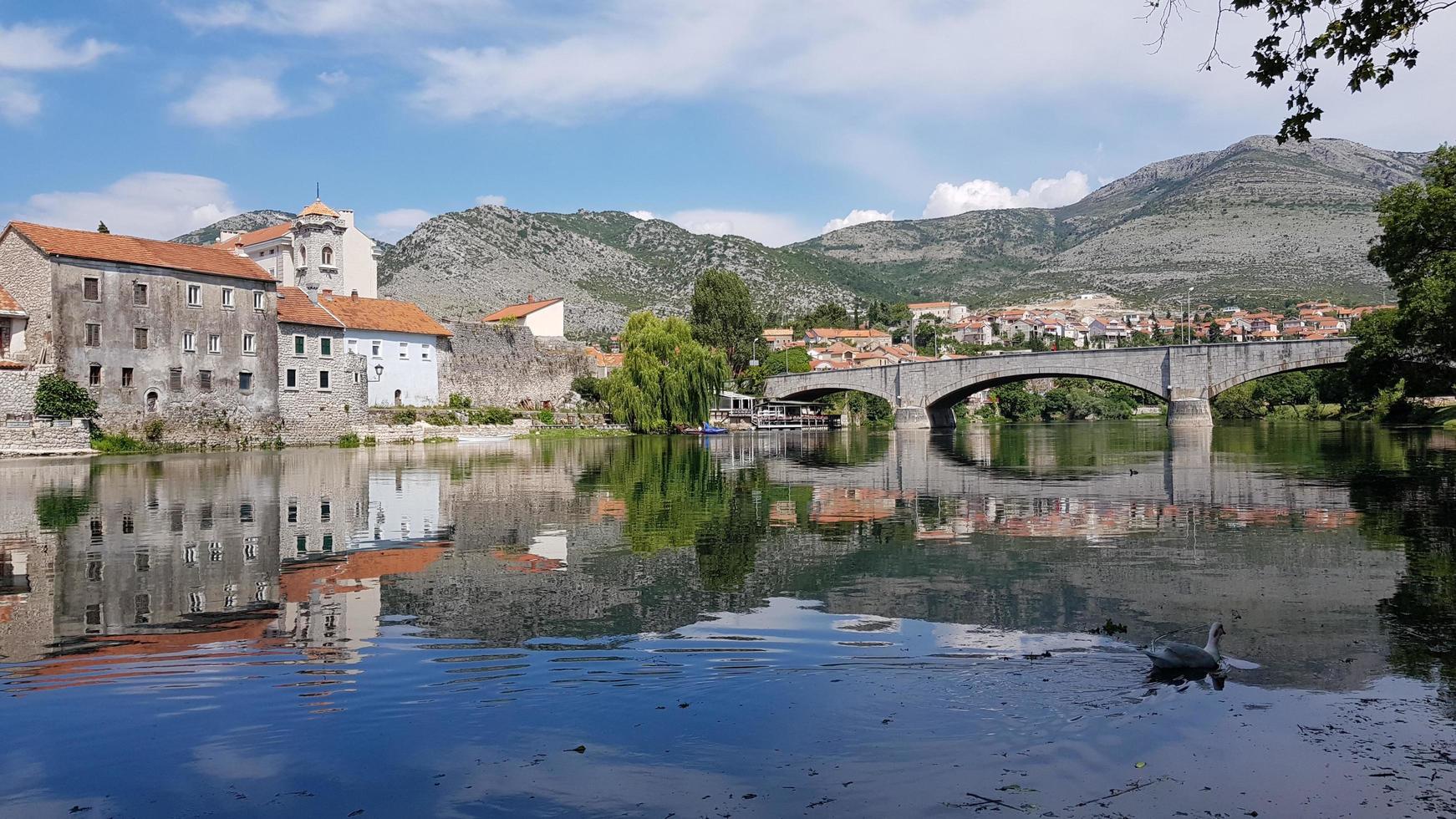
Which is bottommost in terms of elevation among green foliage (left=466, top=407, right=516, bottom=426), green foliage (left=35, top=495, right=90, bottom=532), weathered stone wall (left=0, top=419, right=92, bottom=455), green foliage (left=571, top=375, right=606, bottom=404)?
green foliage (left=35, top=495, right=90, bottom=532)

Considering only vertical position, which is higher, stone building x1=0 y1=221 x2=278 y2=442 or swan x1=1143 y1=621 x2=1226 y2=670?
stone building x1=0 y1=221 x2=278 y2=442

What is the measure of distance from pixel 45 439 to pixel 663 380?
1226 inches

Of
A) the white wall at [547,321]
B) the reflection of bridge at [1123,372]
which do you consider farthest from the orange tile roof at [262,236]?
the reflection of bridge at [1123,372]

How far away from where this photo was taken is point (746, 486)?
72.5 ft

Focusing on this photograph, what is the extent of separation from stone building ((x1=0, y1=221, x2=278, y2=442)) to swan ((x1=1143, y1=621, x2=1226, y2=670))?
39.4 m

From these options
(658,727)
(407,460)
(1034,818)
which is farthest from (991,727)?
(407,460)

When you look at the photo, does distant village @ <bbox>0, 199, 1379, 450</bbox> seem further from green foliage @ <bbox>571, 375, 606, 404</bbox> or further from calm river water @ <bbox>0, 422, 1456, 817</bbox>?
calm river water @ <bbox>0, 422, 1456, 817</bbox>

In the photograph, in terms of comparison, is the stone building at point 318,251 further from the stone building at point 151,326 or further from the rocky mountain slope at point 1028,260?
the rocky mountain slope at point 1028,260

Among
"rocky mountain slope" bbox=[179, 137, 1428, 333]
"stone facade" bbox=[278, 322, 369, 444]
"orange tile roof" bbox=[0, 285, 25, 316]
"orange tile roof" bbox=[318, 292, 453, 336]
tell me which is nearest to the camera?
"orange tile roof" bbox=[0, 285, 25, 316]

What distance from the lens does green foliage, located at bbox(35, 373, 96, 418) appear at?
1356 inches

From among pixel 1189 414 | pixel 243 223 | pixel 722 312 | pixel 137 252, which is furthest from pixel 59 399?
pixel 243 223

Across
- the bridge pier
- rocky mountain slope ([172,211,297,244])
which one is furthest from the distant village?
rocky mountain slope ([172,211,297,244])

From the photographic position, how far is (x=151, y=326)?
3959 cm

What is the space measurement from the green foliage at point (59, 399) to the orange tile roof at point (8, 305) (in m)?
2.80
